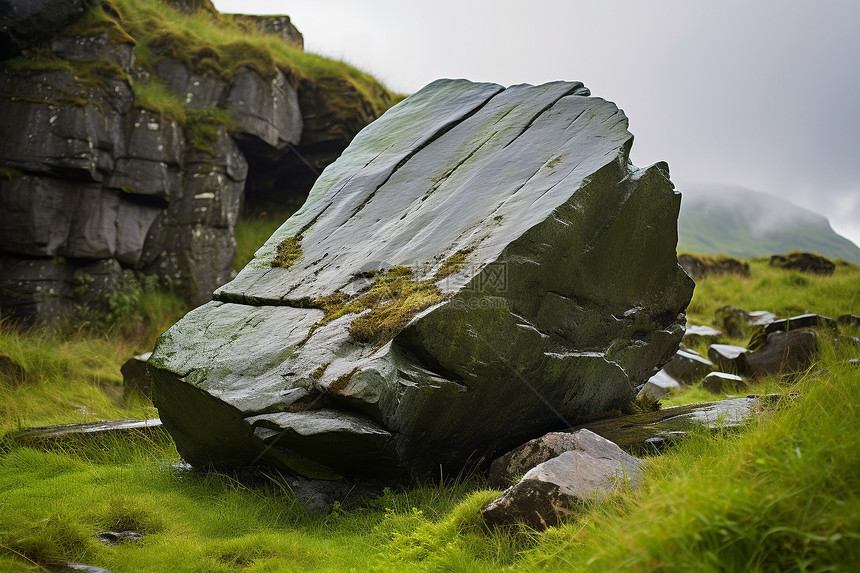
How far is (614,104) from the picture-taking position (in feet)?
19.7

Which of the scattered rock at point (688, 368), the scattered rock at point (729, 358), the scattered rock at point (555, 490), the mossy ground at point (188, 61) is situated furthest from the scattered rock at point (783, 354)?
the mossy ground at point (188, 61)

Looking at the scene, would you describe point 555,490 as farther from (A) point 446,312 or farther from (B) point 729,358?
(B) point 729,358

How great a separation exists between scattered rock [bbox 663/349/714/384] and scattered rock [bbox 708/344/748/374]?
16 cm

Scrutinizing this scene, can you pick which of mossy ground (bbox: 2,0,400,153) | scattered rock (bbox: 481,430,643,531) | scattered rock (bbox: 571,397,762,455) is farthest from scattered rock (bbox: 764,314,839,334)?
mossy ground (bbox: 2,0,400,153)

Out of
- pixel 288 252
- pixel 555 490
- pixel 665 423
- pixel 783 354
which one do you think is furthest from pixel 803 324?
pixel 288 252

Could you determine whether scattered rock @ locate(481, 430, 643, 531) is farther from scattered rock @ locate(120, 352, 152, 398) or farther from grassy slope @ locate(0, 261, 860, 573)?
scattered rock @ locate(120, 352, 152, 398)

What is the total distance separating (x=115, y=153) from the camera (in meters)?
11.2

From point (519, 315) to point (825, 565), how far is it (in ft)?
8.88

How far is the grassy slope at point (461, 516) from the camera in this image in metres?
2.09

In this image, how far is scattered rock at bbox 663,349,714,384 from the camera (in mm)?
9320

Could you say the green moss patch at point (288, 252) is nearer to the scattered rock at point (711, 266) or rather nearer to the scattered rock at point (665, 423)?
the scattered rock at point (665, 423)

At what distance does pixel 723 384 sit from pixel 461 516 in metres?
6.08

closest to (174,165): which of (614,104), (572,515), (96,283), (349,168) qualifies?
(96,283)

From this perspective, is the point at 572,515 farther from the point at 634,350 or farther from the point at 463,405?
the point at 634,350
